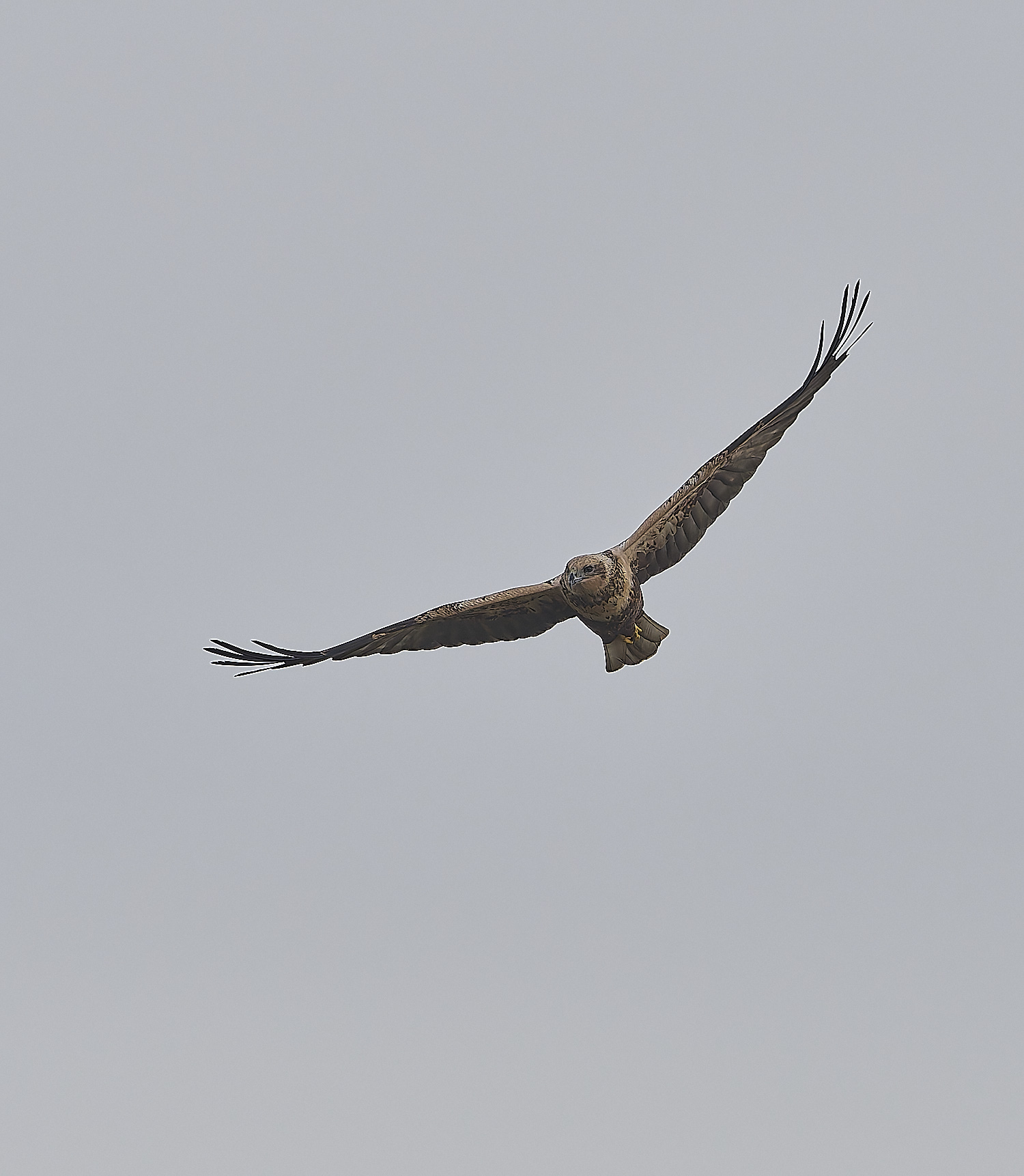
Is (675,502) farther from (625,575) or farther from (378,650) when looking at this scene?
(378,650)

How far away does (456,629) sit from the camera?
20281 mm

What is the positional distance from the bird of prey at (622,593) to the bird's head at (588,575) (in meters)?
0.01

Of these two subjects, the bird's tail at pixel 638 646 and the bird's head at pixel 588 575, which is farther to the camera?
the bird's tail at pixel 638 646

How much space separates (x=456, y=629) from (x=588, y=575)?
6.55ft

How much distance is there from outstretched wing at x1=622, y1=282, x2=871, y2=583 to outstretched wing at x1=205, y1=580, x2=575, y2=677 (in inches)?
39.5

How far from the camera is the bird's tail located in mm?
19812

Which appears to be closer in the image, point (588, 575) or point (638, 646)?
point (588, 575)

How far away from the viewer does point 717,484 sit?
1964 cm

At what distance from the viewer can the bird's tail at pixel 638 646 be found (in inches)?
780

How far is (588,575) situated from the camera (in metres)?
18.8

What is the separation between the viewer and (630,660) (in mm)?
20000

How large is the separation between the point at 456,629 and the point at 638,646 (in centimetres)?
186

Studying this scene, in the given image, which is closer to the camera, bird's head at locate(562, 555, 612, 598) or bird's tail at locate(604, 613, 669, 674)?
bird's head at locate(562, 555, 612, 598)

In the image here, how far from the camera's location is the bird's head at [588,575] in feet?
61.9
